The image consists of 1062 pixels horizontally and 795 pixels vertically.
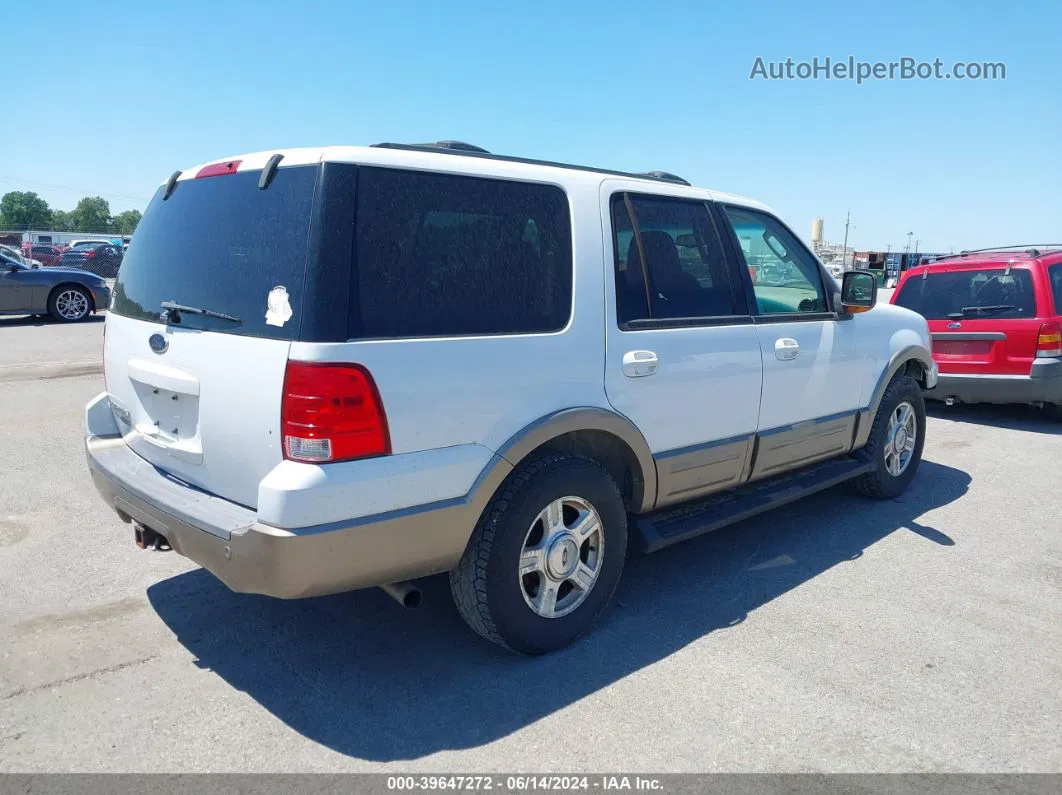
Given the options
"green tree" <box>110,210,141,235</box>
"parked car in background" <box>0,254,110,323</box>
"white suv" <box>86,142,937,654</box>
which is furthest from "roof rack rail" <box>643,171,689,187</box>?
"green tree" <box>110,210,141,235</box>

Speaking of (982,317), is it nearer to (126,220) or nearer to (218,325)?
(218,325)

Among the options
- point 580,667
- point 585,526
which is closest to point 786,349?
point 585,526

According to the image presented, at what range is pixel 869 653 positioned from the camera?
3449 mm

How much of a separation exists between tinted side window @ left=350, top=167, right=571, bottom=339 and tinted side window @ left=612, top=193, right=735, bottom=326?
366 mm

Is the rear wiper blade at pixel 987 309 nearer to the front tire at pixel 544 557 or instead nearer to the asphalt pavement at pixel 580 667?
the asphalt pavement at pixel 580 667

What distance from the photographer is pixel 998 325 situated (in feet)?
26.3

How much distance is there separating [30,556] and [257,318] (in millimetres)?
2444

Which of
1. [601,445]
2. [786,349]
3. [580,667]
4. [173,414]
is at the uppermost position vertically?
[786,349]

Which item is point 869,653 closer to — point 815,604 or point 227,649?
point 815,604

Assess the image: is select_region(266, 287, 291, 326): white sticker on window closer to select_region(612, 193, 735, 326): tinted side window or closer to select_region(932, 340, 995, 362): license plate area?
select_region(612, 193, 735, 326): tinted side window

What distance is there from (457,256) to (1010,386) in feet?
23.3

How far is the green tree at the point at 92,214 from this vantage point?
11453 cm

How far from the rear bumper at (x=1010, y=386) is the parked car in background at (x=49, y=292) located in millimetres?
14946

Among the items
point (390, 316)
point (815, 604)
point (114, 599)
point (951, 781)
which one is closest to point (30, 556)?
point (114, 599)
